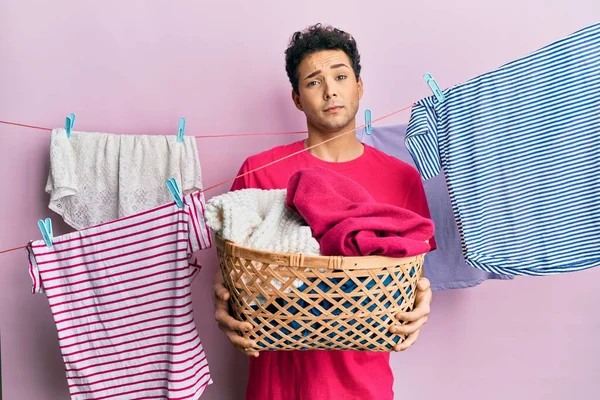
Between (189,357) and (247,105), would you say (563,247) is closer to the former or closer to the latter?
(189,357)

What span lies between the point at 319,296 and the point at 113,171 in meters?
0.77

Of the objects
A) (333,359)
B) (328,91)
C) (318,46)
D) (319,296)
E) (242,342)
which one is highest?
(318,46)

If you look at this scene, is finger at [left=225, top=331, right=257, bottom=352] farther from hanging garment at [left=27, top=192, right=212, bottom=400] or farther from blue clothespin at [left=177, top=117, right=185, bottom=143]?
blue clothespin at [left=177, top=117, right=185, bottom=143]

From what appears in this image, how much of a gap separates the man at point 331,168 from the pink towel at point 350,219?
0.27 metres

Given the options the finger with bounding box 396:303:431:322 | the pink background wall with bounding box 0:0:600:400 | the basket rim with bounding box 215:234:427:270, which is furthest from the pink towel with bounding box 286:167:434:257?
the pink background wall with bounding box 0:0:600:400

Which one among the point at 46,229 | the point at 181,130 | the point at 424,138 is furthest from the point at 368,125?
the point at 46,229

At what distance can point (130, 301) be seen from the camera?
3.94ft

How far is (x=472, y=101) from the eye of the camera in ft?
3.81

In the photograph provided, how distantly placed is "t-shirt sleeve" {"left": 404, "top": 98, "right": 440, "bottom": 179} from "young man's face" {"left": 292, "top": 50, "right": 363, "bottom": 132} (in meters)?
0.16

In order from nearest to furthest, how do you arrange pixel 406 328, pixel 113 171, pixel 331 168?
pixel 406 328 < pixel 331 168 < pixel 113 171

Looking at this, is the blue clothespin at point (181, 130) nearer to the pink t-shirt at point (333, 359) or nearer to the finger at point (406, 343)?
the pink t-shirt at point (333, 359)

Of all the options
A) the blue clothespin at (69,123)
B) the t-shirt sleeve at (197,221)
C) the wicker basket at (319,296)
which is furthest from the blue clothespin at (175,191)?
the blue clothespin at (69,123)

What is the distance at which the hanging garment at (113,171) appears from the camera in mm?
1447

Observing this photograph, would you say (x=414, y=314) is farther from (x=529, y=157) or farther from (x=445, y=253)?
(x=445, y=253)
